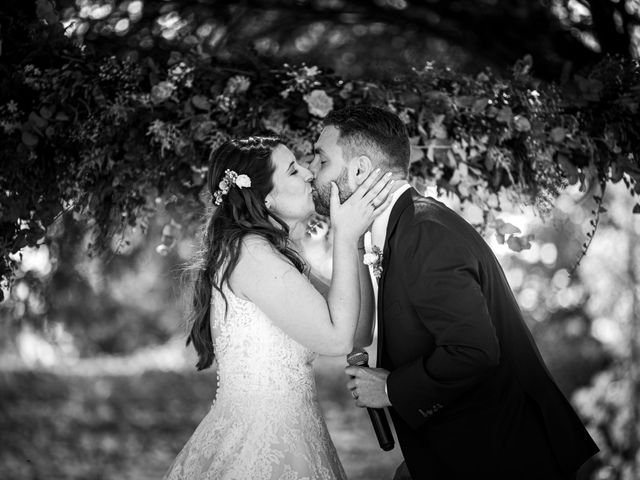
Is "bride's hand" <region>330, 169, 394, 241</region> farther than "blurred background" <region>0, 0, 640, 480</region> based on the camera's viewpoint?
No

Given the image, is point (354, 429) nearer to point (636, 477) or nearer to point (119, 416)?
point (119, 416)

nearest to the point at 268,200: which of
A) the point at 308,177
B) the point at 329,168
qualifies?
the point at 308,177

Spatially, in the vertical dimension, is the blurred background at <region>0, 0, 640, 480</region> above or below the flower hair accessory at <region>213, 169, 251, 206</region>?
below

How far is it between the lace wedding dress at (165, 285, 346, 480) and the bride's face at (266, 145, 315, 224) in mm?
431

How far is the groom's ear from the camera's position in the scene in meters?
3.11

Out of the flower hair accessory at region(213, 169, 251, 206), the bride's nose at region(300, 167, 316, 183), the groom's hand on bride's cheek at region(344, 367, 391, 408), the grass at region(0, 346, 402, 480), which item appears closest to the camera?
the groom's hand on bride's cheek at region(344, 367, 391, 408)

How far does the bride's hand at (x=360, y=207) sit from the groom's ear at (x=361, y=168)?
41mm

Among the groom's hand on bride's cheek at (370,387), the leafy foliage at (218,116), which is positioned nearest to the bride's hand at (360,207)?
the groom's hand on bride's cheek at (370,387)

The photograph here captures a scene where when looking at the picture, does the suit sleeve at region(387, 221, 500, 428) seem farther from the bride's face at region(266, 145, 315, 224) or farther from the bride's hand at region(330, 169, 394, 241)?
the bride's face at region(266, 145, 315, 224)

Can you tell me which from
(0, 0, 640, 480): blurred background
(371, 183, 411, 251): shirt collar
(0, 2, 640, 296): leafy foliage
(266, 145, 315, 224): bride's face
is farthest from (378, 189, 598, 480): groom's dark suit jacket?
(0, 0, 640, 480): blurred background

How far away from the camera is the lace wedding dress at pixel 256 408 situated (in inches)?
121

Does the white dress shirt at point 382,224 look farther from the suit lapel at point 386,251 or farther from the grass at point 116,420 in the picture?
the grass at point 116,420

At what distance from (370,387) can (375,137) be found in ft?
3.30

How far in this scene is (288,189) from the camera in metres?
3.32
